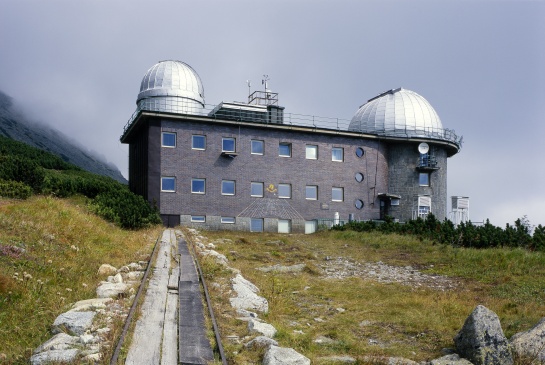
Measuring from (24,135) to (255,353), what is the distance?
11111cm

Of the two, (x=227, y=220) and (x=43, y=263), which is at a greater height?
(x=227, y=220)

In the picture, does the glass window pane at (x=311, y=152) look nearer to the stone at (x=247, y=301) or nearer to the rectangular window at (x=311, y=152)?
the rectangular window at (x=311, y=152)

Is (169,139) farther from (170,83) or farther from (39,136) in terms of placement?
(39,136)

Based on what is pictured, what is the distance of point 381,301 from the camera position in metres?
13.2

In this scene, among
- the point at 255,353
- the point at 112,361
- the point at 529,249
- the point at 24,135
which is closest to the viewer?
the point at 112,361

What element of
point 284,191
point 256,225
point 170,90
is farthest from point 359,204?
point 170,90

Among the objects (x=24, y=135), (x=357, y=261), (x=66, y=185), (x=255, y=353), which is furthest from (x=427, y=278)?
(x=24, y=135)

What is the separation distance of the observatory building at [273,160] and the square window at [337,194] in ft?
0.25

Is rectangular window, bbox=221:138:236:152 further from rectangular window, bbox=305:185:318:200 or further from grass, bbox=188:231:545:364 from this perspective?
grass, bbox=188:231:545:364

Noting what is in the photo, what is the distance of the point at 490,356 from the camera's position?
7.69m

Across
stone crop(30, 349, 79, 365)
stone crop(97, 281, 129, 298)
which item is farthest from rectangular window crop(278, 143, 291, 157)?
stone crop(30, 349, 79, 365)

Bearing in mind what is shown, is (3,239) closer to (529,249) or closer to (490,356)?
(490,356)

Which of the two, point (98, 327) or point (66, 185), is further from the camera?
point (66, 185)

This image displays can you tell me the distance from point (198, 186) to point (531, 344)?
28.7m
